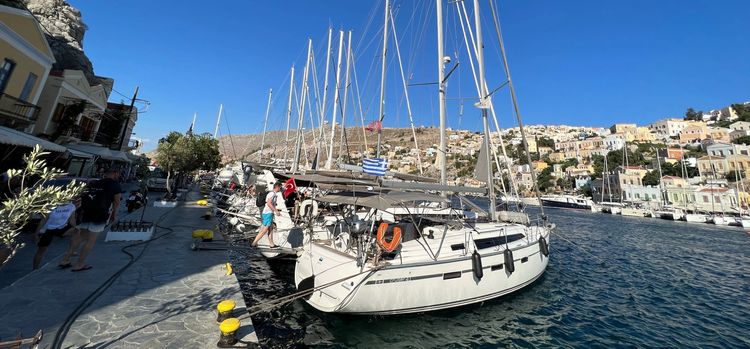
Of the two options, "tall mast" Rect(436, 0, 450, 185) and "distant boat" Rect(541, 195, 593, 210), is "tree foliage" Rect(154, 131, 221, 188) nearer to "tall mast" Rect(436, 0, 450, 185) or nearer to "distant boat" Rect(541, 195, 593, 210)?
"tall mast" Rect(436, 0, 450, 185)

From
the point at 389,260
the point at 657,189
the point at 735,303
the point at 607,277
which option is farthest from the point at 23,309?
the point at 657,189

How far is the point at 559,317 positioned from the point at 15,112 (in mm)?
24861

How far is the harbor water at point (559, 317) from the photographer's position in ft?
23.3

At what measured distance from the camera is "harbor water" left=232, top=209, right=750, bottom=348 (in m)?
7.11

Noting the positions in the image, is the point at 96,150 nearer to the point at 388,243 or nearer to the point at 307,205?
the point at 307,205

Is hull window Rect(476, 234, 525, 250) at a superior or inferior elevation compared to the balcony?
inferior

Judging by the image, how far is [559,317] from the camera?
357 inches

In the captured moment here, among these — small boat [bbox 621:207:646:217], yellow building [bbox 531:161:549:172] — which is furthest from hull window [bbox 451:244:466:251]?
yellow building [bbox 531:161:549:172]

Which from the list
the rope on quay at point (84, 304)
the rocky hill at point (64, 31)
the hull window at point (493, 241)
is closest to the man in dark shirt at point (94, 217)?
the rope on quay at point (84, 304)

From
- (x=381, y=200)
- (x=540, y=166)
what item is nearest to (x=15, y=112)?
(x=381, y=200)

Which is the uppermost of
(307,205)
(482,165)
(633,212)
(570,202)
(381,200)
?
(570,202)

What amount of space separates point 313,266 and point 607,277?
13808 millimetres

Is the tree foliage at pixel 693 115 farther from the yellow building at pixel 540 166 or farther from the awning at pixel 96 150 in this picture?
the awning at pixel 96 150

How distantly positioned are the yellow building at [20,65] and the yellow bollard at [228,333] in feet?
57.0
